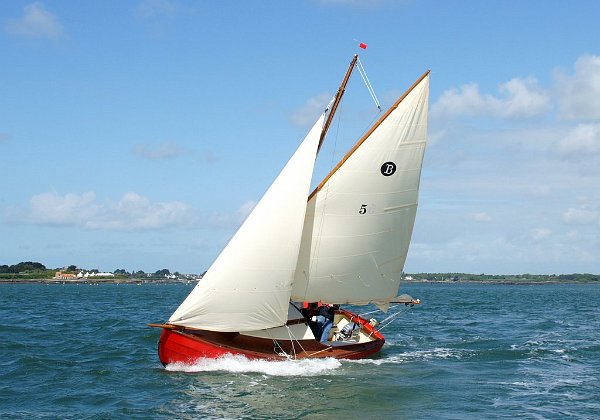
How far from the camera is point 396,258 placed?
1287 inches

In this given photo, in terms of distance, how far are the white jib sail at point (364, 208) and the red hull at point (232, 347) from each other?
2056mm

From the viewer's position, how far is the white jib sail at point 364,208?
99.1 ft

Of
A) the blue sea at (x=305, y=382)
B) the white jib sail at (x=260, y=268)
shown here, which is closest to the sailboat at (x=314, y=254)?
the white jib sail at (x=260, y=268)

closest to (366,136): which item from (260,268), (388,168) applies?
(388,168)

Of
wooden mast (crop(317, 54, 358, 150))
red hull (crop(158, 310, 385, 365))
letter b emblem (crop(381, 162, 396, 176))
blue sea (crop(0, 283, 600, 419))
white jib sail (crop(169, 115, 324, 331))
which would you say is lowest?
blue sea (crop(0, 283, 600, 419))

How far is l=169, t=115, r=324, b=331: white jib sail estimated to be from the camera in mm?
28109

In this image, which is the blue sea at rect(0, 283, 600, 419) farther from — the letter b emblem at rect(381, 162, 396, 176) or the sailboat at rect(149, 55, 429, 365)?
the letter b emblem at rect(381, 162, 396, 176)

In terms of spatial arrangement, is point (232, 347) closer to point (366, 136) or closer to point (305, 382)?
point (305, 382)

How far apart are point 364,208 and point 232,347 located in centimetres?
764

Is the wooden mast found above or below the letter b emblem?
above

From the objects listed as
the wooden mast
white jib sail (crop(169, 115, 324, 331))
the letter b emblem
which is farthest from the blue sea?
the wooden mast

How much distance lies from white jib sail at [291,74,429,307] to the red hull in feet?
6.74

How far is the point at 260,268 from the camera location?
2842 centimetres

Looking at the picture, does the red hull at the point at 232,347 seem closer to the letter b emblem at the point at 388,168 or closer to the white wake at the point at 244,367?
the white wake at the point at 244,367
